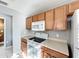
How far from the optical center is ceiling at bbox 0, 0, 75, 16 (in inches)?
104

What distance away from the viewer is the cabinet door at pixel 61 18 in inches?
77.0

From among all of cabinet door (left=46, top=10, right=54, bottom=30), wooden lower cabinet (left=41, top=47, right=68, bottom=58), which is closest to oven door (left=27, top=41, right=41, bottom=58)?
wooden lower cabinet (left=41, top=47, right=68, bottom=58)

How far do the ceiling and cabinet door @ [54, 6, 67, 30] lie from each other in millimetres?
404

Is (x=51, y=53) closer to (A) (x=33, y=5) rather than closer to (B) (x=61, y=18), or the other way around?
(B) (x=61, y=18)

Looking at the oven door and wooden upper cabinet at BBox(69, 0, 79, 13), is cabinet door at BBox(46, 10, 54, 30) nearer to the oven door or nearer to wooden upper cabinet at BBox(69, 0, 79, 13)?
wooden upper cabinet at BBox(69, 0, 79, 13)

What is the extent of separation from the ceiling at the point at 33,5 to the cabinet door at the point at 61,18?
15.9 inches

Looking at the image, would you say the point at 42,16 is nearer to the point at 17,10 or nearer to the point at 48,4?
the point at 48,4

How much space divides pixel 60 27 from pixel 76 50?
0.87 metres

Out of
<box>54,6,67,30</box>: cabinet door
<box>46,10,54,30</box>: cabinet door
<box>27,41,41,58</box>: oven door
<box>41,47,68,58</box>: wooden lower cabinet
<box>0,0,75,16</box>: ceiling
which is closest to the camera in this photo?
<box>41,47,68,58</box>: wooden lower cabinet

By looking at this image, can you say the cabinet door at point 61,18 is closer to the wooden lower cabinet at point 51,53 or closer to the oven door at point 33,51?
the wooden lower cabinet at point 51,53

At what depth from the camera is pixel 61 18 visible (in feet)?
6.73

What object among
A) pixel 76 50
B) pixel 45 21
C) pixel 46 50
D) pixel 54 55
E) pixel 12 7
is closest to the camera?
pixel 76 50

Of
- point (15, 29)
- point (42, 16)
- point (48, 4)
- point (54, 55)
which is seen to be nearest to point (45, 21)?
point (42, 16)

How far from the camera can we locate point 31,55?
9.41 ft
